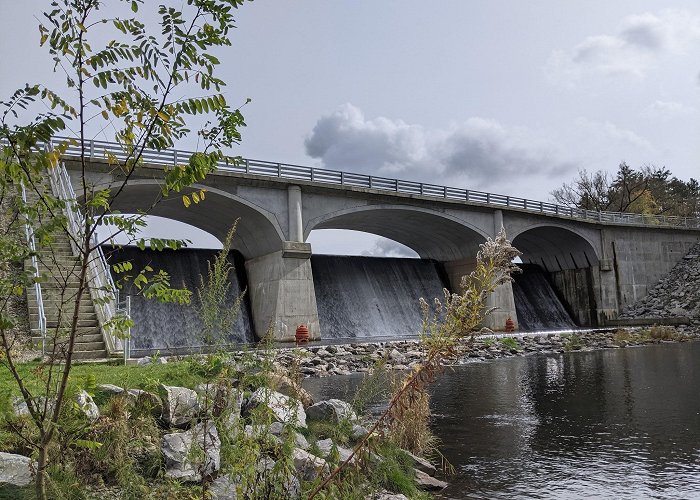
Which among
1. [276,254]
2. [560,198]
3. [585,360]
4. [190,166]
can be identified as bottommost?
[585,360]

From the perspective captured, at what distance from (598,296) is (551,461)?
3446 cm

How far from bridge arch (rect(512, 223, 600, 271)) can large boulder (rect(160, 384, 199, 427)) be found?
3261cm

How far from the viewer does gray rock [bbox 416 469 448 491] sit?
216 inches

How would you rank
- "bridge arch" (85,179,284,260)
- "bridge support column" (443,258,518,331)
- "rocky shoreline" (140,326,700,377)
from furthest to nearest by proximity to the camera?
"bridge support column" (443,258,518,331), "bridge arch" (85,179,284,260), "rocky shoreline" (140,326,700,377)

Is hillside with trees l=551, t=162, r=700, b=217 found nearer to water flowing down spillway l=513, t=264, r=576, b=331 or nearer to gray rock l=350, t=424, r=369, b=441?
water flowing down spillway l=513, t=264, r=576, b=331

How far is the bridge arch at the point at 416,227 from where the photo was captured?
29.5 meters

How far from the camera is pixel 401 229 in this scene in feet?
113

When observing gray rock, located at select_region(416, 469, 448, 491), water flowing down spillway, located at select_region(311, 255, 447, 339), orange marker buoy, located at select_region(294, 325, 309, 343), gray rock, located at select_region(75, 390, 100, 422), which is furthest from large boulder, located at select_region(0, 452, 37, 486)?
water flowing down spillway, located at select_region(311, 255, 447, 339)

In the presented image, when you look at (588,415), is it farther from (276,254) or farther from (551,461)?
(276,254)

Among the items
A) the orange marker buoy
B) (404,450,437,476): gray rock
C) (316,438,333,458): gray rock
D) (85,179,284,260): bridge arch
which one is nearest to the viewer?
(316,438,333,458): gray rock

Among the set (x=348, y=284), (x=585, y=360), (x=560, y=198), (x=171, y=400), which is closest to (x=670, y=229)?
(x=560, y=198)

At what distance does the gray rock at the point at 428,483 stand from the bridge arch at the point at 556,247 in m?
31.8

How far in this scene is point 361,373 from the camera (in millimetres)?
15648

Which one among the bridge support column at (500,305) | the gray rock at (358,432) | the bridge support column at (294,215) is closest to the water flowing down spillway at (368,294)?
the bridge support column at (500,305)
